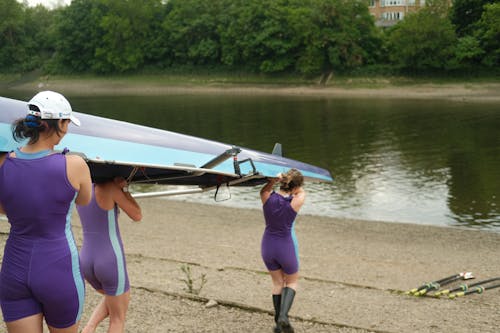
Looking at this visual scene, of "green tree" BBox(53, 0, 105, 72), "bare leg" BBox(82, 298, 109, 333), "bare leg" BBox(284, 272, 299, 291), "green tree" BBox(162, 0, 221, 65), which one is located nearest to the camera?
"bare leg" BBox(82, 298, 109, 333)

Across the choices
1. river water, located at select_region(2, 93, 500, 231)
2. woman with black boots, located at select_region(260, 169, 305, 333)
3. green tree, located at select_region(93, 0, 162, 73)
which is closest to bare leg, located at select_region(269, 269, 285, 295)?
woman with black boots, located at select_region(260, 169, 305, 333)

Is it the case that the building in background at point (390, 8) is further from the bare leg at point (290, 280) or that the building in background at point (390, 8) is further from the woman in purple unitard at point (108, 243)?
the woman in purple unitard at point (108, 243)

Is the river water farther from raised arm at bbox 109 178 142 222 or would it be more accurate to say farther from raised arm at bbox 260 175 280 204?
raised arm at bbox 109 178 142 222

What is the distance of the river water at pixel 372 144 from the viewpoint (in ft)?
52.5

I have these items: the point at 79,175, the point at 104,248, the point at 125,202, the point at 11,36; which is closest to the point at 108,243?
the point at 104,248

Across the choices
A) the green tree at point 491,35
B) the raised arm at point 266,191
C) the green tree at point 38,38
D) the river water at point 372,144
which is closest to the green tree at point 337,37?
the river water at point 372,144

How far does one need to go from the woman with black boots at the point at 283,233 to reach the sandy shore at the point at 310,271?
324 millimetres

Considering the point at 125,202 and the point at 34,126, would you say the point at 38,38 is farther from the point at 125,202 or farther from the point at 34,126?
the point at 34,126

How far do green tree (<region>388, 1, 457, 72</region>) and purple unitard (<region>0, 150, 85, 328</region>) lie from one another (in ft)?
179

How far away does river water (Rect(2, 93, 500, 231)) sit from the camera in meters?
16.0

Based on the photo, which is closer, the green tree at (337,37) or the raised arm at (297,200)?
the raised arm at (297,200)

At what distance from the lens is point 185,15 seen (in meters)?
77.6

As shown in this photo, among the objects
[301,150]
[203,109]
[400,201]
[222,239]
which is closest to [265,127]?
[301,150]

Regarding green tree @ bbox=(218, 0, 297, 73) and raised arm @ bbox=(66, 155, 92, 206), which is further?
green tree @ bbox=(218, 0, 297, 73)
